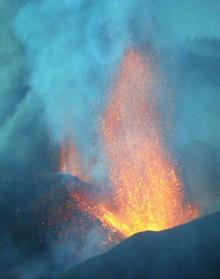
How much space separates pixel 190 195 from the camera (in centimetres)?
4775

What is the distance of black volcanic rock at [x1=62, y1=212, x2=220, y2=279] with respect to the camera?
2384 cm

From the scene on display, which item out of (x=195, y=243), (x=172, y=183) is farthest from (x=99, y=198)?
(x=195, y=243)

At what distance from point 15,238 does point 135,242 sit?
47.8 feet

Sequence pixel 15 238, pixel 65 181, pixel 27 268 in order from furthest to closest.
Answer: pixel 65 181, pixel 15 238, pixel 27 268

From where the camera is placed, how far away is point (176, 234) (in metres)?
26.2

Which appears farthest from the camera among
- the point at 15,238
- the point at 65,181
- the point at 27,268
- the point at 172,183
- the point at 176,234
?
the point at 172,183

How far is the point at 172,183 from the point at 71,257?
53.7 feet

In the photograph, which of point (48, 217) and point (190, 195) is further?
point (190, 195)

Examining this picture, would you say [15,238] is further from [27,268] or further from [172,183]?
[172,183]

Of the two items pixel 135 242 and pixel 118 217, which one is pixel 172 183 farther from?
pixel 135 242

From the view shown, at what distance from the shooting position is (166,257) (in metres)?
24.7

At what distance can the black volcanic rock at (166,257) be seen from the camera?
78.2ft

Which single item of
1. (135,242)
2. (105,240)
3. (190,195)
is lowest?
(190,195)

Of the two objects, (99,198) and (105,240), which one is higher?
(105,240)
